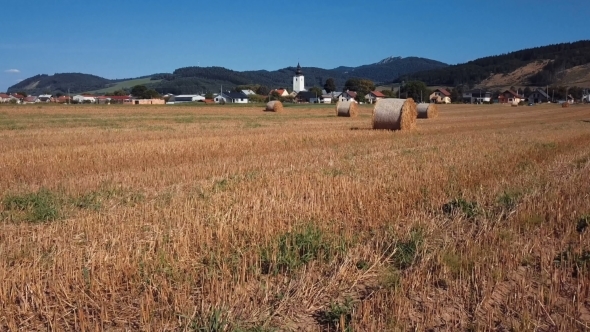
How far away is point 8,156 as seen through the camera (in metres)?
12.9

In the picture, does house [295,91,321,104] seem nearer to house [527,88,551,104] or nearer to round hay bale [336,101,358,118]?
house [527,88,551,104]

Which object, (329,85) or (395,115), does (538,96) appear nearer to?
(329,85)

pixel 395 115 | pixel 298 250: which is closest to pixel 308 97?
pixel 395 115

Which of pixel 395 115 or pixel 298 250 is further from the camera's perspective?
pixel 395 115

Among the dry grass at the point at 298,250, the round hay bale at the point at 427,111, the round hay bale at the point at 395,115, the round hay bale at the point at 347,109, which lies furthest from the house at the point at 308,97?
the dry grass at the point at 298,250

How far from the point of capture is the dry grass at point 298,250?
4188mm

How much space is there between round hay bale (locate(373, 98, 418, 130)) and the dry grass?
12.9 m

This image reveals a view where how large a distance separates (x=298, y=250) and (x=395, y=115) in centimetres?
1944

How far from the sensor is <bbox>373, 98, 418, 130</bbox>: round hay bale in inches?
950

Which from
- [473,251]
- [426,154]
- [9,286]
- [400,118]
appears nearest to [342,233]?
[473,251]

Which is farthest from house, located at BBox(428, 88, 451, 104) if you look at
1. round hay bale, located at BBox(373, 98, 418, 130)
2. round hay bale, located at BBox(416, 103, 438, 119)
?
round hay bale, located at BBox(373, 98, 418, 130)

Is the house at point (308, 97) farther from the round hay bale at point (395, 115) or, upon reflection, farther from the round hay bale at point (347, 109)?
the round hay bale at point (395, 115)

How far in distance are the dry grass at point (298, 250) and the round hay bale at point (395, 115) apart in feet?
42.5

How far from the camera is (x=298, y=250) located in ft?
18.5
